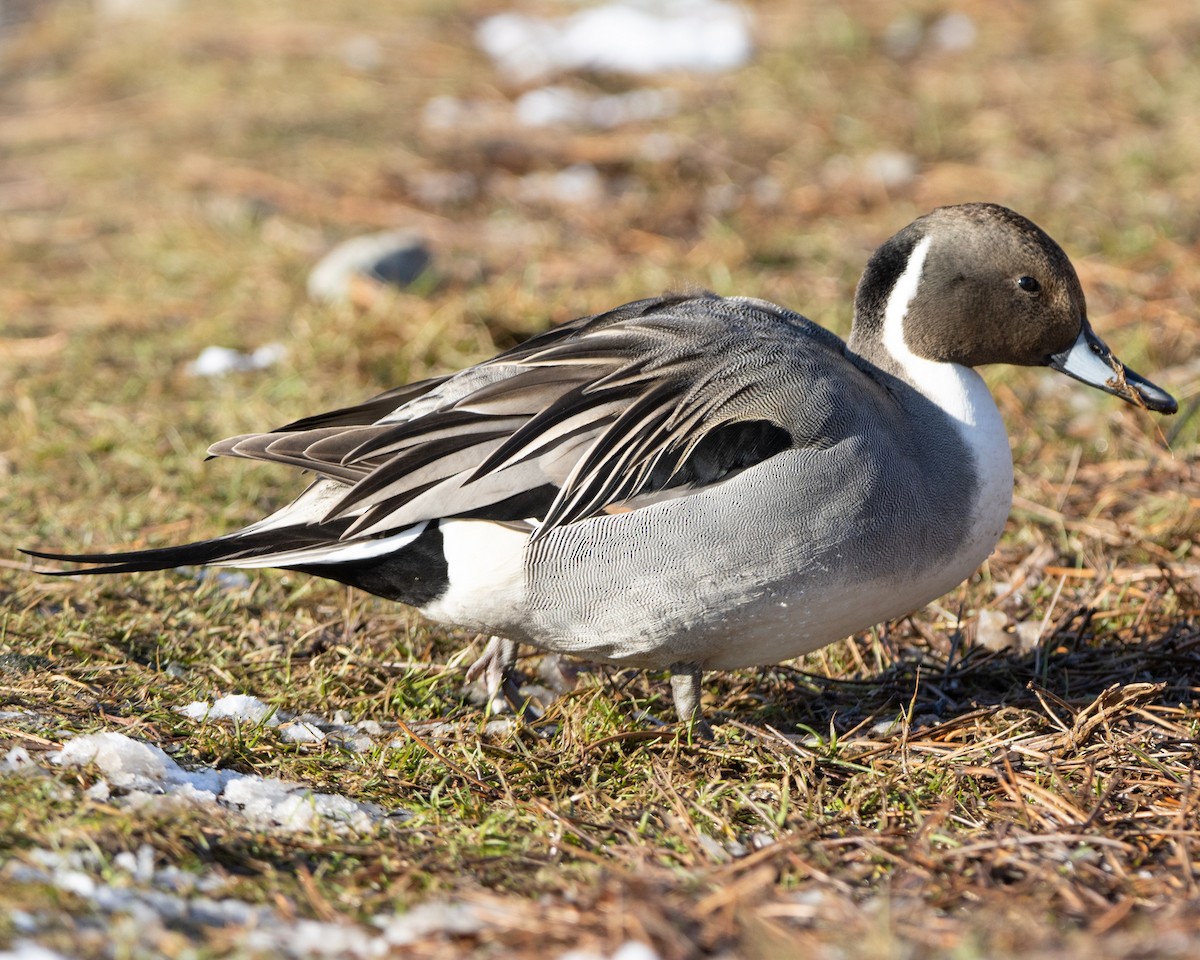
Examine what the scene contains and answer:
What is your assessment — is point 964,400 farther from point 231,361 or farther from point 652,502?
point 231,361

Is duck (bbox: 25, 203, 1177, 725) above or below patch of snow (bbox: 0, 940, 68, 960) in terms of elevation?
above

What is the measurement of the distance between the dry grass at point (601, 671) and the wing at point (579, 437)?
0.50 meters

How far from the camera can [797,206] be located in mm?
6332

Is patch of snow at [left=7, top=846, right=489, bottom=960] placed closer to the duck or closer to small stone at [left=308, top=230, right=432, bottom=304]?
the duck

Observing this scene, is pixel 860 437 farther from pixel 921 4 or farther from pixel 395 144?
pixel 921 4

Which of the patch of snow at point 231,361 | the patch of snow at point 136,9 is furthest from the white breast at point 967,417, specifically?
the patch of snow at point 136,9

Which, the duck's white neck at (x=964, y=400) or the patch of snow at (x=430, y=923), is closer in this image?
the patch of snow at (x=430, y=923)

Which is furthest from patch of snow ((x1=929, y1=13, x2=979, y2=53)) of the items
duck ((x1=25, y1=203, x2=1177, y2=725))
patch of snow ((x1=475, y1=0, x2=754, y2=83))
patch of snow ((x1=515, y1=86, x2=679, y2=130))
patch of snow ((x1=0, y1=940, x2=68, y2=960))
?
patch of snow ((x1=0, y1=940, x2=68, y2=960))

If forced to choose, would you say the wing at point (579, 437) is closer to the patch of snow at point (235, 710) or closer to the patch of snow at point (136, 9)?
the patch of snow at point (235, 710)

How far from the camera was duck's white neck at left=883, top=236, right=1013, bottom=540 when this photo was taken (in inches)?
116

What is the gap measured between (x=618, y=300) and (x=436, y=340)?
2.47 feet

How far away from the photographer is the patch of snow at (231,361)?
500 centimetres

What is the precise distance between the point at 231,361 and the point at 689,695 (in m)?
2.74

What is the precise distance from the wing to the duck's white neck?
305 mm
